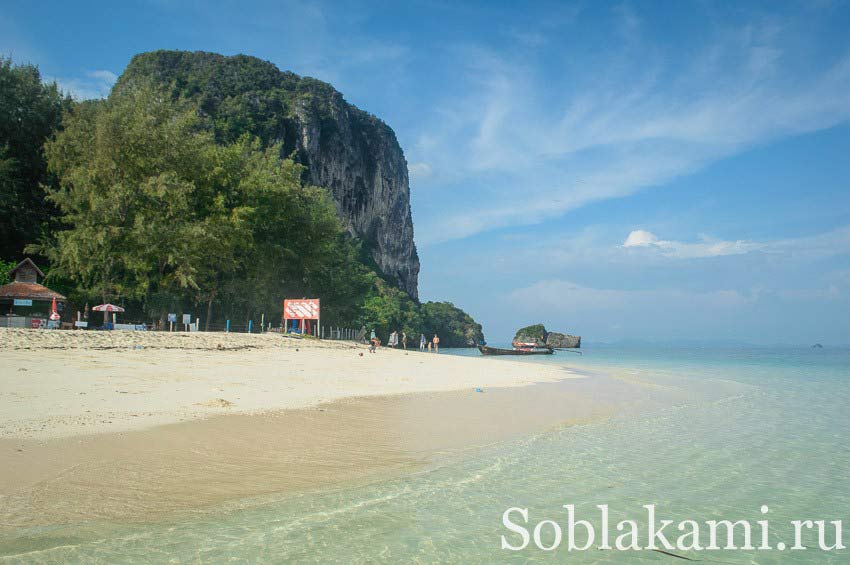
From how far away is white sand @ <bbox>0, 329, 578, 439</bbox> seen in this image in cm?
833

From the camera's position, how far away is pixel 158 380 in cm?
1224

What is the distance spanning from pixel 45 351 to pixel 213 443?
11.7 m

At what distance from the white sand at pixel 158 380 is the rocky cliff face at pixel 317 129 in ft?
280

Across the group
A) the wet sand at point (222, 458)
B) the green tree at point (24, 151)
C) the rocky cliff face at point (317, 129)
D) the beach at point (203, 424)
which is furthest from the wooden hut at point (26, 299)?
the rocky cliff face at point (317, 129)

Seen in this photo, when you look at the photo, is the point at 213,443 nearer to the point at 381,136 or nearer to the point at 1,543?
the point at 1,543

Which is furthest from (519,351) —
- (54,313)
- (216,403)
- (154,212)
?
(216,403)

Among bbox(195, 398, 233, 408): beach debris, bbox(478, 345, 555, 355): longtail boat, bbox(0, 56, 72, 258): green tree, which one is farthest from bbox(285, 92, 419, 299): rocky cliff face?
bbox(195, 398, 233, 408): beach debris

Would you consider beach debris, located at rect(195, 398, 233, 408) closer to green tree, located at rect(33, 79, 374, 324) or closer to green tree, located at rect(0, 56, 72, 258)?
green tree, located at rect(33, 79, 374, 324)

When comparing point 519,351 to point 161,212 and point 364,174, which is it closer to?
point 161,212

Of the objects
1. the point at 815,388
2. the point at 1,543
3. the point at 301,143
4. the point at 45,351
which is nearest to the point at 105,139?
the point at 45,351

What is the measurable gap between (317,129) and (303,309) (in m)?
103

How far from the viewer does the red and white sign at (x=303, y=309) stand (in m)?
36.5

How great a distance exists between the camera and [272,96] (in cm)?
12750

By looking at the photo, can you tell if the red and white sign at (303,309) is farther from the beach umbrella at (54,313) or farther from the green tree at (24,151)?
the green tree at (24,151)
